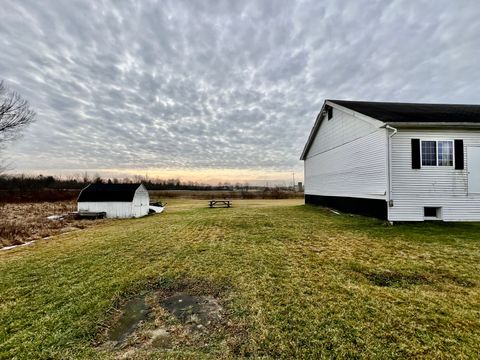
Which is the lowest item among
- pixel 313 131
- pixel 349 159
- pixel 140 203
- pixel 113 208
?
pixel 113 208

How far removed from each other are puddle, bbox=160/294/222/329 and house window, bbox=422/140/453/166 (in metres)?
11.0

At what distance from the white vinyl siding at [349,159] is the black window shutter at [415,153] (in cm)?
125

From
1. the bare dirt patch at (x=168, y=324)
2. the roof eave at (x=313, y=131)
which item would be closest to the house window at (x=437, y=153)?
the roof eave at (x=313, y=131)

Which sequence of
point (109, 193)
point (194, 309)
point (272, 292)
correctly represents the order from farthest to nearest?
point (109, 193) < point (272, 292) < point (194, 309)

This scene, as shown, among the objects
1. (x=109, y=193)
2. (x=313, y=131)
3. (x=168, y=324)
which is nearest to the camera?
(x=168, y=324)

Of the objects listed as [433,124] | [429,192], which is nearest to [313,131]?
[433,124]

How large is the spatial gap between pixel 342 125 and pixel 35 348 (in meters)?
14.8

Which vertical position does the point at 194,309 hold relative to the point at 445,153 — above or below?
below

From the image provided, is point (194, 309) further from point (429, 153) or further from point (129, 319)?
point (429, 153)

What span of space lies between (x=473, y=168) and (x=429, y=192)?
2182 mm

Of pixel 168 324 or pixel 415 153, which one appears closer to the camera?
pixel 168 324

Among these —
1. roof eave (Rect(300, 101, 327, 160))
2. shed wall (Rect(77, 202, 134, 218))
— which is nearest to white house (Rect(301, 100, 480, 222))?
roof eave (Rect(300, 101, 327, 160))

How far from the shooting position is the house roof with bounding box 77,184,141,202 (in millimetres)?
17652

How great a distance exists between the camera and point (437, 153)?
33.2 feet
